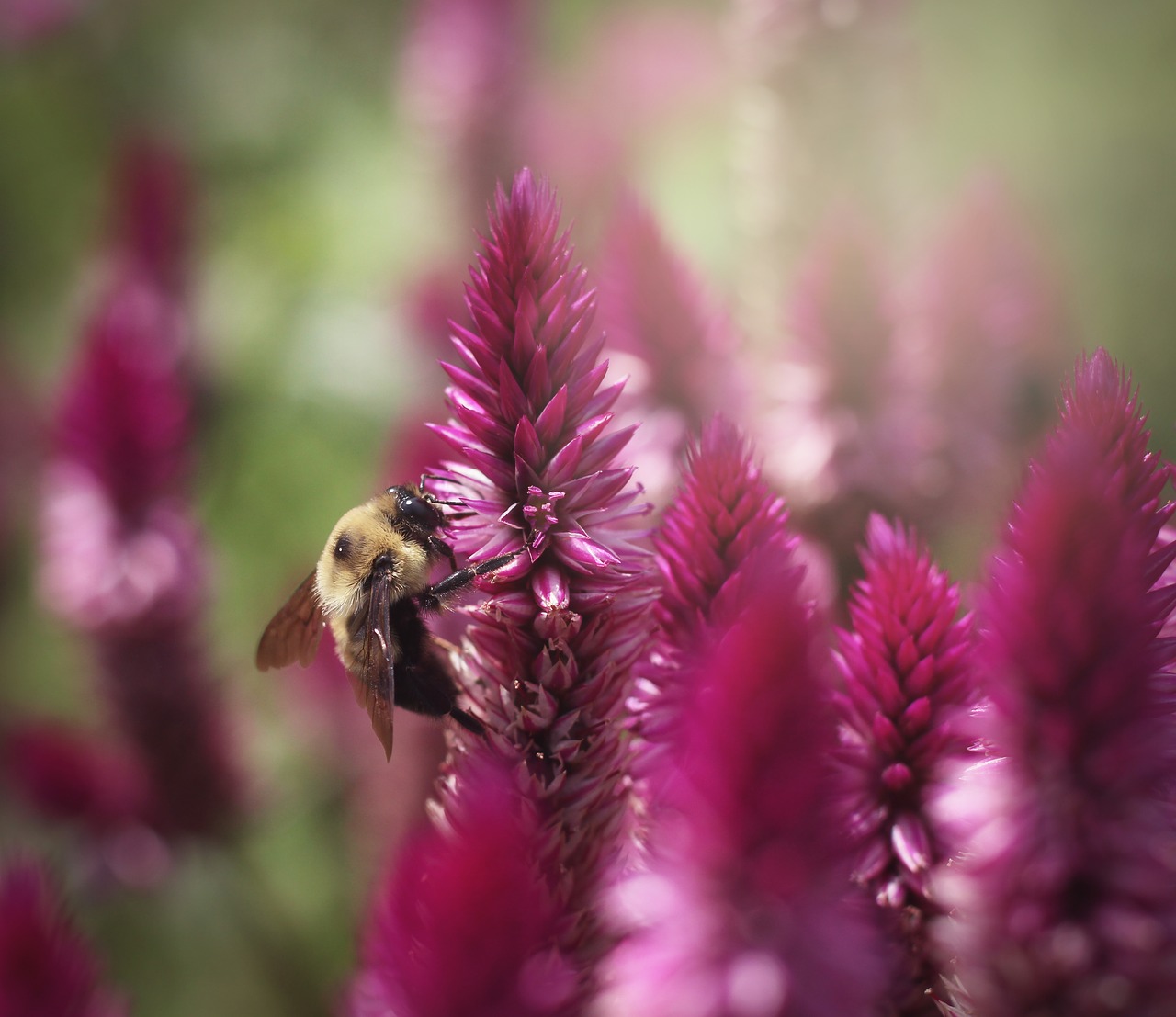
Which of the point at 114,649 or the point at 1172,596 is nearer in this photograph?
the point at 1172,596

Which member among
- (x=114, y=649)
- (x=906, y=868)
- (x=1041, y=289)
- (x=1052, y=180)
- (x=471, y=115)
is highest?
→ (x=471, y=115)

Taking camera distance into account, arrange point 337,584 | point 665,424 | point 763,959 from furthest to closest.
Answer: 1. point 665,424
2. point 337,584
3. point 763,959

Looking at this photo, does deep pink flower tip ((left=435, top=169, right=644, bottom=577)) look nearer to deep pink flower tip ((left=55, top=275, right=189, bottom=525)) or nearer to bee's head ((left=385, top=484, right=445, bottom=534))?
bee's head ((left=385, top=484, right=445, bottom=534))

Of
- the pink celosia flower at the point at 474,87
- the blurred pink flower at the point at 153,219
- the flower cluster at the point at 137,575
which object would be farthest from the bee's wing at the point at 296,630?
the pink celosia flower at the point at 474,87

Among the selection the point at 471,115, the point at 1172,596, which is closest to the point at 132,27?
the point at 471,115

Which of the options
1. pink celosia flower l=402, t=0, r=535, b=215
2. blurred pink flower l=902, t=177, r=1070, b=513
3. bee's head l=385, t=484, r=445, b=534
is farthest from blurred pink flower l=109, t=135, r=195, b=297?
blurred pink flower l=902, t=177, r=1070, b=513

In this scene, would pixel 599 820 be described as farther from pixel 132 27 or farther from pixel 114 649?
pixel 132 27

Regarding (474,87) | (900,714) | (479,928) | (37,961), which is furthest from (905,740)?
(474,87)

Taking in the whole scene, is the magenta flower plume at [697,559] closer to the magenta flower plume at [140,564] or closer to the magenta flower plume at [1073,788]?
the magenta flower plume at [1073,788]
